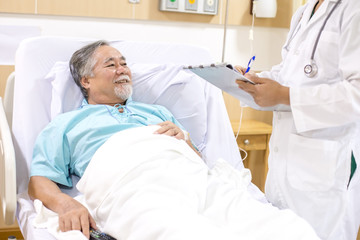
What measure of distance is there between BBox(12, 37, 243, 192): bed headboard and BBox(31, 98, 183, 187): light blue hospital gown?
12 cm

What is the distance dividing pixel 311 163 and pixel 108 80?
997mm

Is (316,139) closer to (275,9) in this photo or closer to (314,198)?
(314,198)

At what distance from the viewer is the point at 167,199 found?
4.91 feet

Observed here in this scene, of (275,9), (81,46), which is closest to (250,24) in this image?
(275,9)

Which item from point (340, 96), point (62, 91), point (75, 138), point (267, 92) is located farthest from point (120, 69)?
point (340, 96)

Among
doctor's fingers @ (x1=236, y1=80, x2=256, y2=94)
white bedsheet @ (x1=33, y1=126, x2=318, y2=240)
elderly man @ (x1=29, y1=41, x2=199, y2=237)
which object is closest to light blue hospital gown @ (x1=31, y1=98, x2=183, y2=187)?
elderly man @ (x1=29, y1=41, x2=199, y2=237)

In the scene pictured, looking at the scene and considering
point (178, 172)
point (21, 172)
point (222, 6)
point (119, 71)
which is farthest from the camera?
point (222, 6)

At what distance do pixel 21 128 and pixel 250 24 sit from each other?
6.07 ft

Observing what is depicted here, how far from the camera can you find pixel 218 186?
1.71m

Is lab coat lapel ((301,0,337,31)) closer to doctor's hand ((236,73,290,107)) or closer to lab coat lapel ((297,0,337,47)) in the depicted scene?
lab coat lapel ((297,0,337,47))

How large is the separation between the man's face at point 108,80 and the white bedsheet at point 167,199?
1.34 ft

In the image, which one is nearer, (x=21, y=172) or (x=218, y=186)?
(x=218, y=186)

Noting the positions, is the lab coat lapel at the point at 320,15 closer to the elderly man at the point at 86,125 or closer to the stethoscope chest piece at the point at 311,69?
the stethoscope chest piece at the point at 311,69

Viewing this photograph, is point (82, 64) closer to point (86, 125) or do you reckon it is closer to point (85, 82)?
point (85, 82)
